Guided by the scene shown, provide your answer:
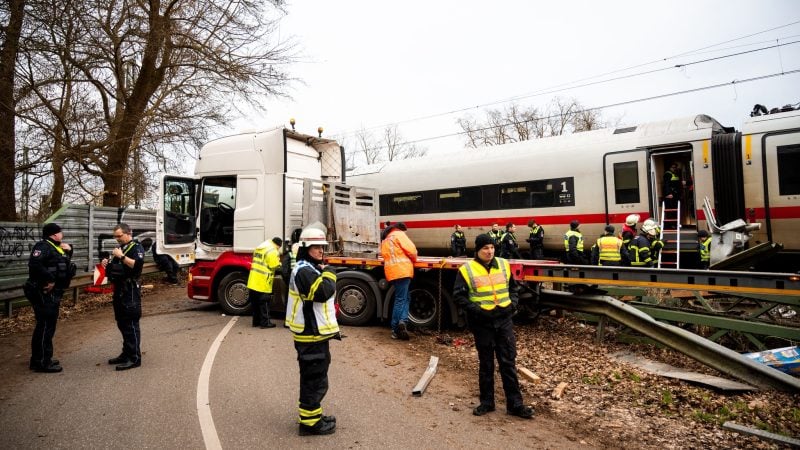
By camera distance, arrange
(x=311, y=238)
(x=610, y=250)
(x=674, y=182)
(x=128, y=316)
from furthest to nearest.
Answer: (x=674, y=182)
(x=610, y=250)
(x=128, y=316)
(x=311, y=238)

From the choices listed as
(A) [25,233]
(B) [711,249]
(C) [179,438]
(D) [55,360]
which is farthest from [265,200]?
(B) [711,249]

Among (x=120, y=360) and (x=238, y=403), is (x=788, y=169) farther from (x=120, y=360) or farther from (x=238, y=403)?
(x=120, y=360)

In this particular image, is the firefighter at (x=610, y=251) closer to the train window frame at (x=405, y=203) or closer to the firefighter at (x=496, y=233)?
the firefighter at (x=496, y=233)

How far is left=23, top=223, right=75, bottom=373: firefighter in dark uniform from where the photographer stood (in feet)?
18.3

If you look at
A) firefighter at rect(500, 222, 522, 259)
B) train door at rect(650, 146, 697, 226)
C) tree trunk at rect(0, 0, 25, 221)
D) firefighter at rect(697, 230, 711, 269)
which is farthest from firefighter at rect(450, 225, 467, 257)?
tree trunk at rect(0, 0, 25, 221)

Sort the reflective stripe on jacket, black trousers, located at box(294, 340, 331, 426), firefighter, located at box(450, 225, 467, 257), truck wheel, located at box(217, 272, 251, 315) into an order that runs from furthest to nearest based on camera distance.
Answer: firefighter, located at box(450, 225, 467, 257)
truck wheel, located at box(217, 272, 251, 315)
the reflective stripe on jacket
black trousers, located at box(294, 340, 331, 426)

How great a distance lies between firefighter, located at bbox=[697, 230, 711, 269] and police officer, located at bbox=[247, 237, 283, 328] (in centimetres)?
814

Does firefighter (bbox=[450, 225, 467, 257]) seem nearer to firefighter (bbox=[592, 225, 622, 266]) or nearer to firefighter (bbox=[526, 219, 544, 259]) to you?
firefighter (bbox=[526, 219, 544, 259])

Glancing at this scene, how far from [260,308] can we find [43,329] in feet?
9.86

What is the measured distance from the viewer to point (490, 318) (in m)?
4.29

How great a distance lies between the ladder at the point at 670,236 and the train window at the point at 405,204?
670cm

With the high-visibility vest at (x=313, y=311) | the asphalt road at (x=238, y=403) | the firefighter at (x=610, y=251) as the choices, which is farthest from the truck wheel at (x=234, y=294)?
the firefighter at (x=610, y=251)

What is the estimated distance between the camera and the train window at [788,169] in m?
8.90

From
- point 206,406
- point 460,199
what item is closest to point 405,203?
point 460,199
